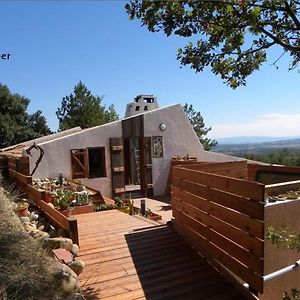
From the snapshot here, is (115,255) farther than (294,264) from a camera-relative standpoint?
Yes

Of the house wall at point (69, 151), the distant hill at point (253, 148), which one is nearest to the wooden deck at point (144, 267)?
the house wall at point (69, 151)

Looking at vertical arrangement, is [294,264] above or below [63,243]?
below

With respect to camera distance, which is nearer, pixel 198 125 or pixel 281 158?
pixel 198 125

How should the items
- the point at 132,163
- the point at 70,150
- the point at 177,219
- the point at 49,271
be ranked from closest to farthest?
the point at 49,271 → the point at 177,219 → the point at 70,150 → the point at 132,163

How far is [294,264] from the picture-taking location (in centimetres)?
438

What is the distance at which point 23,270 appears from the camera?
290 centimetres

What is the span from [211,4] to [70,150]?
32.8 feet

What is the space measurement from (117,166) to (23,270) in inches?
412

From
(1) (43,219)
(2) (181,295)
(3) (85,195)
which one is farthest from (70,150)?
(2) (181,295)

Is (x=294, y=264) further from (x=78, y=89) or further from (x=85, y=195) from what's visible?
(x=78, y=89)

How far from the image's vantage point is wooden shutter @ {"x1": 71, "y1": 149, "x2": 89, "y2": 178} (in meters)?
12.4

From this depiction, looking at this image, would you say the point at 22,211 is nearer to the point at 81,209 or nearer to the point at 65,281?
the point at 81,209

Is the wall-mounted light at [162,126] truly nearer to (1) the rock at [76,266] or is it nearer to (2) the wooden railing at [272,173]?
(2) the wooden railing at [272,173]

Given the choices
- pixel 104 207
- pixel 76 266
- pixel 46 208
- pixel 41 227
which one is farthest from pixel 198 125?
pixel 76 266
